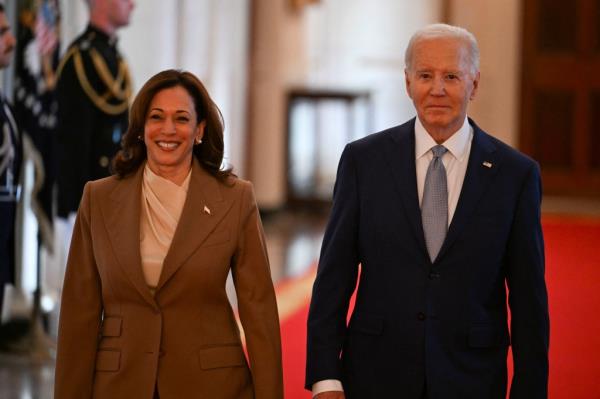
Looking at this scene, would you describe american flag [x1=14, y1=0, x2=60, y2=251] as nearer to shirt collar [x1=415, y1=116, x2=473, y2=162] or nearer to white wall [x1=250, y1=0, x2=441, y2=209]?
shirt collar [x1=415, y1=116, x2=473, y2=162]

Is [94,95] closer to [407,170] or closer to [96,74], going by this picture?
[96,74]

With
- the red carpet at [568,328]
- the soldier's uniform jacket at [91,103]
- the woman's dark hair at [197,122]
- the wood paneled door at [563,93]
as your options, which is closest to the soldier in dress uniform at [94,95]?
the soldier's uniform jacket at [91,103]

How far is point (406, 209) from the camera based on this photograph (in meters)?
A: 3.16

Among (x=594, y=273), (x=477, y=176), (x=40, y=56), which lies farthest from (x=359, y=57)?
(x=477, y=176)

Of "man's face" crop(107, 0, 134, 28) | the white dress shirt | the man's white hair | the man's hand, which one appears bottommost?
the man's hand

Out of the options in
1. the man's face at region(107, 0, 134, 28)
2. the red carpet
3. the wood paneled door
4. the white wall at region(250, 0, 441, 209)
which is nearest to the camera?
the red carpet

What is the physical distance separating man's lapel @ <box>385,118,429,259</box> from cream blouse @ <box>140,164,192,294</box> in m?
0.58

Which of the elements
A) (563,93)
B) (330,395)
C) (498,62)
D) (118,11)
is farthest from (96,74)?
(498,62)

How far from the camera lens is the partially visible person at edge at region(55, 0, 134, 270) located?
19.7 feet

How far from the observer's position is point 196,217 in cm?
321

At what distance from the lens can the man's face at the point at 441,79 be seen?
3.13m

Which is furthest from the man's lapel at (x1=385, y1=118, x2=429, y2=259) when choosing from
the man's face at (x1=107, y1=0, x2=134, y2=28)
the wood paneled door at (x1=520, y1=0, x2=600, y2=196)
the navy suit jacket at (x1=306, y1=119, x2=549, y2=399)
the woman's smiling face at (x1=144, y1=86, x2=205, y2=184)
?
the wood paneled door at (x1=520, y1=0, x2=600, y2=196)

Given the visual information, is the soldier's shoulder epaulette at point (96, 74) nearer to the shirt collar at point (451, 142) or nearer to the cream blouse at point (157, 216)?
the cream blouse at point (157, 216)

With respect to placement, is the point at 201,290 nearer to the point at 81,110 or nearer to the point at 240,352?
the point at 240,352
